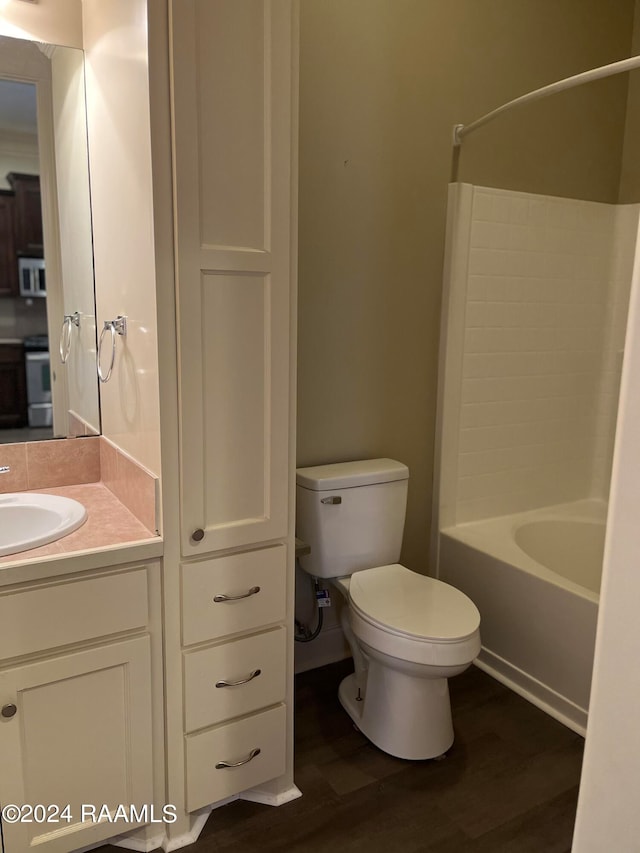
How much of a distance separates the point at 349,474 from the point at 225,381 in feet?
2.59

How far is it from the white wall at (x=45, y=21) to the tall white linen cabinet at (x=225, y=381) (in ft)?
2.15

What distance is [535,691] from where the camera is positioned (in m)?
2.31

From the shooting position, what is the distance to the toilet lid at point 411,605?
6.15ft

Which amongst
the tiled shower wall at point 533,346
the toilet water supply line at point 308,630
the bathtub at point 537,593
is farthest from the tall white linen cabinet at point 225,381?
the tiled shower wall at point 533,346

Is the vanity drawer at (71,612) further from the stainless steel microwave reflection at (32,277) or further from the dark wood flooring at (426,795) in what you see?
the stainless steel microwave reflection at (32,277)

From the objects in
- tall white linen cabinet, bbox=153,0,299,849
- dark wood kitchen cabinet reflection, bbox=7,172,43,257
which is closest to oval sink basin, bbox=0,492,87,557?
tall white linen cabinet, bbox=153,0,299,849

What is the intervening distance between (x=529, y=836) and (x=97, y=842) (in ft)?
3.71

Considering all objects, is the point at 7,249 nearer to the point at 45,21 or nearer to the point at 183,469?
the point at 45,21

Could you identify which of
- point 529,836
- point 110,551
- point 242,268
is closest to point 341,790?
point 529,836

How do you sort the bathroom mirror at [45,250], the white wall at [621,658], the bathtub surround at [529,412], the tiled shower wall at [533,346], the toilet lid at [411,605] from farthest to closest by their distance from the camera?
1. the tiled shower wall at [533,346]
2. the bathtub surround at [529,412]
3. the toilet lid at [411,605]
4. the bathroom mirror at [45,250]
5. the white wall at [621,658]

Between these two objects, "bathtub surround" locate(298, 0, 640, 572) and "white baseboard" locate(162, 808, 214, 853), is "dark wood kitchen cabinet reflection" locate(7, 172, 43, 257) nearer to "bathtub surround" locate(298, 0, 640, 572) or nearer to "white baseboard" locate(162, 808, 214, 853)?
"bathtub surround" locate(298, 0, 640, 572)

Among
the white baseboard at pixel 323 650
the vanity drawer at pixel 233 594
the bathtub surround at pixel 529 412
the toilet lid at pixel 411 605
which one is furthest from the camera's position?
the white baseboard at pixel 323 650

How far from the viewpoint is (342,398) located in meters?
2.33

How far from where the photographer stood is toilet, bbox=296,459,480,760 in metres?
1.88
